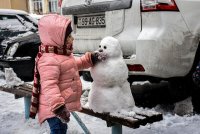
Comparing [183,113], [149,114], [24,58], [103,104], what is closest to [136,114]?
[149,114]

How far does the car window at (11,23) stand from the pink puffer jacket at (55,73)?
5663 millimetres

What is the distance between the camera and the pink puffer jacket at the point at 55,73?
2.65m

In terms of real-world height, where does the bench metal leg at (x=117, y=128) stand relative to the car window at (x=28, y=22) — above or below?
below

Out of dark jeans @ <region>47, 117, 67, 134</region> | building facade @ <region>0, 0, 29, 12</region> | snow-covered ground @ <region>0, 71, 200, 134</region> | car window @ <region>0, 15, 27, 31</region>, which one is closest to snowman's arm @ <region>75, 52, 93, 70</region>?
dark jeans @ <region>47, 117, 67, 134</region>

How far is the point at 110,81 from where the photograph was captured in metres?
3.10

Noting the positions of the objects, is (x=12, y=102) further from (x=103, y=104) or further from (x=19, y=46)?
(x=103, y=104)

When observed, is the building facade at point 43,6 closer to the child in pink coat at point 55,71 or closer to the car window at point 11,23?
the car window at point 11,23

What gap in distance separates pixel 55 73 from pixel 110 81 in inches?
23.2

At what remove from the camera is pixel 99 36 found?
4352mm

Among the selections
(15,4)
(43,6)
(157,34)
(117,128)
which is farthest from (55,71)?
(15,4)

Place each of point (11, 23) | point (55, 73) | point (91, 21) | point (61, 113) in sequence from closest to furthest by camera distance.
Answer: point (61, 113), point (55, 73), point (91, 21), point (11, 23)

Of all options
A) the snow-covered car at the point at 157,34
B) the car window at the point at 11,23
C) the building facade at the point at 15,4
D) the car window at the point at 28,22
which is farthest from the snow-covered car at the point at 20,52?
the building facade at the point at 15,4

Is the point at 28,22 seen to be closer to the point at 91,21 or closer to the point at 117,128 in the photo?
the point at 91,21

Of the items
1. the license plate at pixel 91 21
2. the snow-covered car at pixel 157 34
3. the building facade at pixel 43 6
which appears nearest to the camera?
the snow-covered car at pixel 157 34
